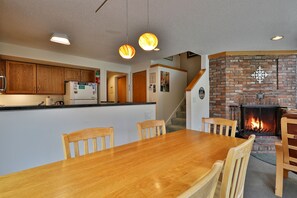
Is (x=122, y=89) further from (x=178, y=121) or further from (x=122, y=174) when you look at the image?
(x=122, y=174)

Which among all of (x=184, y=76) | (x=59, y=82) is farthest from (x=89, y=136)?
(x=184, y=76)

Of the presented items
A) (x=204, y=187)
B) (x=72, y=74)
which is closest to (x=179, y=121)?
(x=72, y=74)

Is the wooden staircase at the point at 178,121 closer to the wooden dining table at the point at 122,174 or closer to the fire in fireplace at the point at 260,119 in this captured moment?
the fire in fireplace at the point at 260,119

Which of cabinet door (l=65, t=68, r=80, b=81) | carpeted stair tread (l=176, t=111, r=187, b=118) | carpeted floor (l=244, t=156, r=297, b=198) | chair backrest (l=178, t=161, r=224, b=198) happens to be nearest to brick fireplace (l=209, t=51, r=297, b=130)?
carpeted stair tread (l=176, t=111, r=187, b=118)

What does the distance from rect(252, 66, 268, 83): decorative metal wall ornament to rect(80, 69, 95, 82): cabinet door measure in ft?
14.6

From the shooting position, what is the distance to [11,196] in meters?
0.69

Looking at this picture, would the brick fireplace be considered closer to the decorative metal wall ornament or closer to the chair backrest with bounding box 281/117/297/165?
the decorative metal wall ornament

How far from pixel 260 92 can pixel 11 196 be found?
452 cm

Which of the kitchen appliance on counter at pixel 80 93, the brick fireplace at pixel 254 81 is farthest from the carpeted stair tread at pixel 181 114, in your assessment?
the kitchen appliance on counter at pixel 80 93

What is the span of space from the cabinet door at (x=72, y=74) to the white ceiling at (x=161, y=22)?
104cm

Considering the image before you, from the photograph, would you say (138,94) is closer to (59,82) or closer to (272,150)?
(59,82)

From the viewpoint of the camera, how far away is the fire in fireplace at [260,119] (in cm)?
360

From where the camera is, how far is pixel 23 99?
3863 mm

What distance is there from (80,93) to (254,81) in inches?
173
